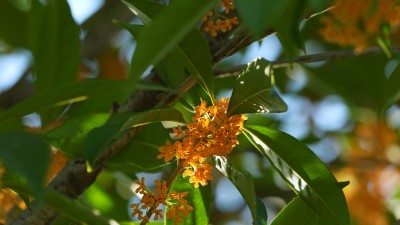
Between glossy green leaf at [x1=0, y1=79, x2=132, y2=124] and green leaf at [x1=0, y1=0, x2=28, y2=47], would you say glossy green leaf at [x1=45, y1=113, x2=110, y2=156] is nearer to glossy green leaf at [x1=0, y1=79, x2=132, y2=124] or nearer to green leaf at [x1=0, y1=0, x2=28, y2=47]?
glossy green leaf at [x1=0, y1=79, x2=132, y2=124]

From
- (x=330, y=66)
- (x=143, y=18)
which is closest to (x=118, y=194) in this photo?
(x=330, y=66)

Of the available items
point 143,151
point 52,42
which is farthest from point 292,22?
point 52,42

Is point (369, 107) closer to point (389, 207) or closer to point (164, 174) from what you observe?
point (389, 207)

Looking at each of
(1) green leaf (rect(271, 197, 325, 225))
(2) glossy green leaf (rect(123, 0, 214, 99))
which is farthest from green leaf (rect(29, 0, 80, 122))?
(1) green leaf (rect(271, 197, 325, 225))

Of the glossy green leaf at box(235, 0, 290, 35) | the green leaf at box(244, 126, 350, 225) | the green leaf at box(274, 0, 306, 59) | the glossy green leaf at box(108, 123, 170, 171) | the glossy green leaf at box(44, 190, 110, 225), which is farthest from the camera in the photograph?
the glossy green leaf at box(108, 123, 170, 171)

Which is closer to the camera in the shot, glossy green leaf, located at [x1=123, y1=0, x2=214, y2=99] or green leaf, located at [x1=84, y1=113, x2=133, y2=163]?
green leaf, located at [x1=84, y1=113, x2=133, y2=163]

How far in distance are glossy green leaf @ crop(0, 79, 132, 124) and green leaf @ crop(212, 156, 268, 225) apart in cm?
31

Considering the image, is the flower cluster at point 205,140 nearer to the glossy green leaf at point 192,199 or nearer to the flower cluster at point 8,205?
the glossy green leaf at point 192,199

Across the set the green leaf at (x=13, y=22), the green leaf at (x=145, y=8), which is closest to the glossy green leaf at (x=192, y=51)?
the green leaf at (x=145, y=8)

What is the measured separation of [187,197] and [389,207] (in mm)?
1617

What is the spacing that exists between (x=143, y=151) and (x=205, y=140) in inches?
11.5

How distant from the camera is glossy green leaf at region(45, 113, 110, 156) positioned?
1.45m

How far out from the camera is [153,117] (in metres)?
1.35

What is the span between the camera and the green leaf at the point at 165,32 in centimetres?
87
